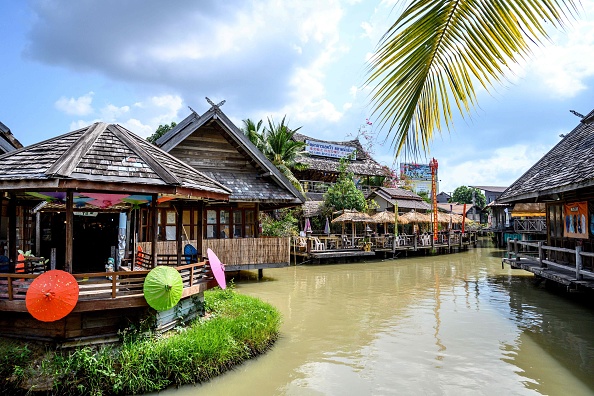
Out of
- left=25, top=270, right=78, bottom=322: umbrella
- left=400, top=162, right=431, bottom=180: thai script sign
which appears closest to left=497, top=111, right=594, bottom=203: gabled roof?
left=400, top=162, right=431, bottom=180: thai script sign

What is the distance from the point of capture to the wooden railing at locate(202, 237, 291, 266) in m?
14.7

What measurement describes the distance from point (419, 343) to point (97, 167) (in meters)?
7.12

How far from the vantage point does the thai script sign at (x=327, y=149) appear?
111ft

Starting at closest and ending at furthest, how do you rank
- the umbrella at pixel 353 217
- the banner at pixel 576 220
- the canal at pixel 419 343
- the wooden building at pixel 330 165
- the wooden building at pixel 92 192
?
the wooden building at pixel 92 192 < the canal at pixel 419 343 < the banner at pixel 576 220 < the umbrella at pixel 353 217 < the wooden building at pixel 330 165

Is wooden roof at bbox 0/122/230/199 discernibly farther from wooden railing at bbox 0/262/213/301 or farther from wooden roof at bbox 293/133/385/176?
wooden roof at bbox 293/133/385/176

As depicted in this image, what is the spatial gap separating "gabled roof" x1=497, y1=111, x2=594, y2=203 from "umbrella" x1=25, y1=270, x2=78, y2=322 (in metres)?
10.4

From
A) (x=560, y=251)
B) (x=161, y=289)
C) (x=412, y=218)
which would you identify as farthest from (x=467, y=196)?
(x=161, y=289)

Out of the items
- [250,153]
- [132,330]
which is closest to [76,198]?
[132,330]

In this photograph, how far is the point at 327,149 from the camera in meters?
35.1

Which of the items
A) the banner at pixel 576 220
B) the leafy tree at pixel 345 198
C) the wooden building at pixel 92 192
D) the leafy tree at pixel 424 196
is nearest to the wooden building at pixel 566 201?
the banner at pixel 576 220

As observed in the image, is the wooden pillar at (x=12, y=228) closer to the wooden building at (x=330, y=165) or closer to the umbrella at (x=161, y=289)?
the umbrella at (x=161, y=289)

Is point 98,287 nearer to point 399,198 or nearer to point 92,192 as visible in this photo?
point 92,192

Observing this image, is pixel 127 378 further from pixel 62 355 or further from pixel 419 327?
pixel 419 327

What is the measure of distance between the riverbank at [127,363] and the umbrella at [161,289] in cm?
59
